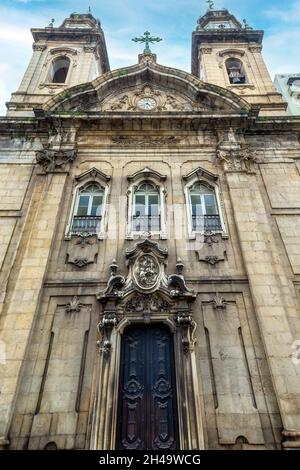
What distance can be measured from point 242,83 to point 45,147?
10507 millimetres

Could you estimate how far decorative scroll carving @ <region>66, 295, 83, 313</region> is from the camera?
8.62m

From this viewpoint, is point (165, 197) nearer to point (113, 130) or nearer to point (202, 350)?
point (113, 130)

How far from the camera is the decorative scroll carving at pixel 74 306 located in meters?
→ 8.62

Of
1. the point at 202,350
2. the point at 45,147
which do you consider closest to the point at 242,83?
the point at 45,147

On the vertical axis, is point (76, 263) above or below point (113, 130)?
below

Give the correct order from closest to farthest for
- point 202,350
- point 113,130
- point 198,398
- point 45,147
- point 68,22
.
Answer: point 198,398
point 202,350
point 45,147
point 113,130
point 68,22

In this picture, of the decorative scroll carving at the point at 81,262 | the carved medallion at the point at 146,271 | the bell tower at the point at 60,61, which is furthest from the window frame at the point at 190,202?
the bell tower at the point at 60,61

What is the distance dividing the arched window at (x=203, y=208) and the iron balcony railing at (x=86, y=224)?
300cm

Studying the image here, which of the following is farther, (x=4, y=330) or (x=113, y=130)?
(x=113, y=130)

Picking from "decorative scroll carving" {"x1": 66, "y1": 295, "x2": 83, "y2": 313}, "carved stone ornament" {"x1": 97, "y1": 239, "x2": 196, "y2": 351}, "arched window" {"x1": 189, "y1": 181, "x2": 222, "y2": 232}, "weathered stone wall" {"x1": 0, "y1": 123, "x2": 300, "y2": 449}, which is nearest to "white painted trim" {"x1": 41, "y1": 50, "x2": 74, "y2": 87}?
"weathered stone wall" {"x1": 0, "y1": 123, "x2": 300, "y2": 449}

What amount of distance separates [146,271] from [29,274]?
3197mm

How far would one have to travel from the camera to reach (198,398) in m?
7.25

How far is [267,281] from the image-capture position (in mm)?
8836

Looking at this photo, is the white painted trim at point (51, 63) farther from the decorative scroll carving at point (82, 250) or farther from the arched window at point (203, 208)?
the decorative scroll carving at point (82, 250)
